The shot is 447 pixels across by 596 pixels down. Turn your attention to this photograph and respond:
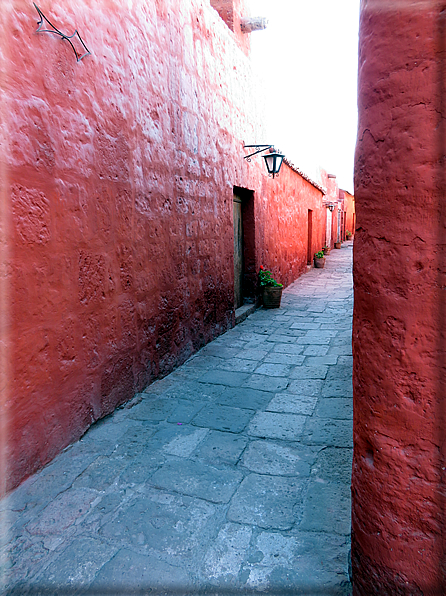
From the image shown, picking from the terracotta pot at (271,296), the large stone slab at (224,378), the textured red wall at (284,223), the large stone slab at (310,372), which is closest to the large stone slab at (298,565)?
the large stone slab at (224,378)

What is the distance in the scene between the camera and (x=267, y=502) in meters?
2.35

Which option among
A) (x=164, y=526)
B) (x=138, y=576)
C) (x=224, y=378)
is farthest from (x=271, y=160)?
(x=138, y=576)

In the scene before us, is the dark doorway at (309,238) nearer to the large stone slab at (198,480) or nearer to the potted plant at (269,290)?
the potted plant at (269,290)

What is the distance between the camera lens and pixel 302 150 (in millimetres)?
15375

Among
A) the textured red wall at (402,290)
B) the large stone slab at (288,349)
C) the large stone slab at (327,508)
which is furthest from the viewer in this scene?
the large stone slab at (288,349)

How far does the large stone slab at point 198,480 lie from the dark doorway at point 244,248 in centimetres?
479

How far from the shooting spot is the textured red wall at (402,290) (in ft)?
4.09

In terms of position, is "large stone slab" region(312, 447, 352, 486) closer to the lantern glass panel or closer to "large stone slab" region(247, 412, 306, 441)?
"large stone slab" region(247, 412, 306, 441)

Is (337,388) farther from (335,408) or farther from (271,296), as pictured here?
(271,296)

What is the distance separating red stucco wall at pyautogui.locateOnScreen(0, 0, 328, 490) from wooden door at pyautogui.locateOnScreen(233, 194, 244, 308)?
5.25 feet

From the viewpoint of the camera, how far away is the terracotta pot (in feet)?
25.9

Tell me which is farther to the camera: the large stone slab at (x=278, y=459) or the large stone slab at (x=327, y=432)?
the large stone slab at (x=327, y=432)

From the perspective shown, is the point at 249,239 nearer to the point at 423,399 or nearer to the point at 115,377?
the point at 115,377

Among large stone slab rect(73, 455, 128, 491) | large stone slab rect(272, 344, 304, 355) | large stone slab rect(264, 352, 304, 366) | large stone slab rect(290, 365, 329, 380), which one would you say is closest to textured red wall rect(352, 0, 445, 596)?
large stone slab rect(73, 455, 128, 491)
